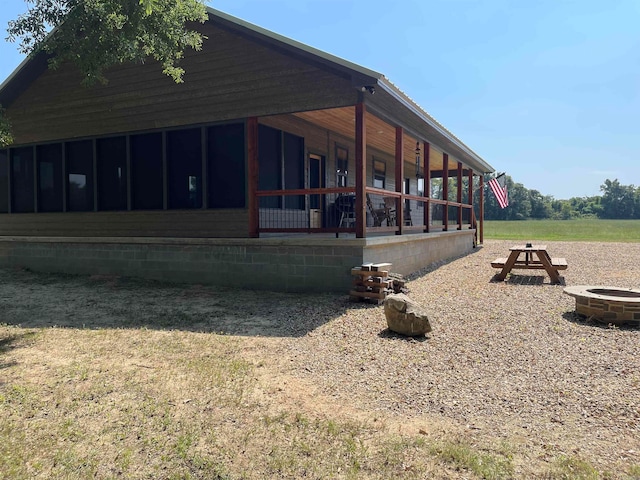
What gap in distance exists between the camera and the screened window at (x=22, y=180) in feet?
38.3

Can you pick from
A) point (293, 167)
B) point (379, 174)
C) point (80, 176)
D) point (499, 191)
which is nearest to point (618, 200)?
point (499, 191)

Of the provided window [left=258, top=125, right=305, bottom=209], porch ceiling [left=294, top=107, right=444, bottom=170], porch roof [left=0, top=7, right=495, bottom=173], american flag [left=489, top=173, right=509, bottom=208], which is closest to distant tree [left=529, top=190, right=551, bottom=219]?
american flag [left=489, top=173, right=509, bottom=208]

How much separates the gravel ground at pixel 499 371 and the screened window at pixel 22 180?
9.41 metres

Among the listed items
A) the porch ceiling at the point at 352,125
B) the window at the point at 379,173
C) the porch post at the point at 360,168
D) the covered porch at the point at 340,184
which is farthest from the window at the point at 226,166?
the window at the point at 379,173

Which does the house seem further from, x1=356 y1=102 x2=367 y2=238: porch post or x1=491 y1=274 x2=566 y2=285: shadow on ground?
x1=491 y1=274 x2=566 y2=285: shadow on ground

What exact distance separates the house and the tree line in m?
83.5

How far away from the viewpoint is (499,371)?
424 cm

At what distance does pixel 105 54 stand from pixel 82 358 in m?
4.14

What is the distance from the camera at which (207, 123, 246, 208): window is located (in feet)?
30.3

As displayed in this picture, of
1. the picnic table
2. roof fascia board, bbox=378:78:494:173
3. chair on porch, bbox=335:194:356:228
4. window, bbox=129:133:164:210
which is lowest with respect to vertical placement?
the picnic table

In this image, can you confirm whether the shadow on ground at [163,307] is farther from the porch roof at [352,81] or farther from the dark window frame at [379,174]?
the dark window frame at [379,174]

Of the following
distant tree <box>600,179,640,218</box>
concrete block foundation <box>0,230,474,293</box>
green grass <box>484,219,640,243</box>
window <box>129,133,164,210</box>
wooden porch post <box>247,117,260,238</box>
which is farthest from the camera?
distant tree <box>600,179,640,218</box>

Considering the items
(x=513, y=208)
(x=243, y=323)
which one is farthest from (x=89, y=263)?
(x=513, y=208)

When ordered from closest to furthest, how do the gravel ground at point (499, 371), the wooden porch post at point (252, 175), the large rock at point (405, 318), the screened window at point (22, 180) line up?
1. the gravel ground at point (499, 371)
2. the large rock at point (405, 318)
3. the wooden porch post at point (252, 175)
4. the screened window at point (22, 180)
